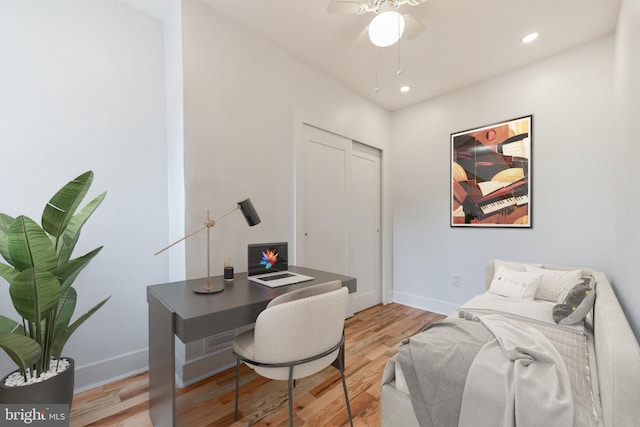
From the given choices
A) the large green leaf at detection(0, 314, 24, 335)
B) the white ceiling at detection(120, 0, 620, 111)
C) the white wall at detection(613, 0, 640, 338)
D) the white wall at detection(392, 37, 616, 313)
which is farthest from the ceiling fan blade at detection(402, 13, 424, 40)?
the large green leaf at detection(0, 314, 24, 335)

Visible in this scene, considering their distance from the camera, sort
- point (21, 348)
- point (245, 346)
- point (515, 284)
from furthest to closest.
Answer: point (515, 284), point (245, 346), point (21, 348)

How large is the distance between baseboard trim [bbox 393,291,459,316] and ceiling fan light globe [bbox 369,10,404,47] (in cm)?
297

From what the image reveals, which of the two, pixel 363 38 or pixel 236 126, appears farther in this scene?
pixel 236 126

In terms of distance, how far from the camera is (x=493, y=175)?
298 centimetres

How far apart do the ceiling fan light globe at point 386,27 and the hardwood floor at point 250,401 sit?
237cm

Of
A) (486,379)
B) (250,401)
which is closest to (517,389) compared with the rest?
(486,379)

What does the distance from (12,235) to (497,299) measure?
3.09 meters

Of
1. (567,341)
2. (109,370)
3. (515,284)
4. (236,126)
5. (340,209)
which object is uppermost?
(236,126)

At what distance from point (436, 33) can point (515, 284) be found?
2.27 m

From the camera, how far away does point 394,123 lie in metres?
3.91

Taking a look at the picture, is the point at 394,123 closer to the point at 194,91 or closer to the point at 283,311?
the point at 194,91

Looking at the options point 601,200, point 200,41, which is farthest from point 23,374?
point 601,200

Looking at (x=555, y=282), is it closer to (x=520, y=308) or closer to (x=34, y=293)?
(x=520, y=308)

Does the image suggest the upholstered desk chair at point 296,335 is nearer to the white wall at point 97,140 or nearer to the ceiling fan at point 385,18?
the white wall at point 97,140
